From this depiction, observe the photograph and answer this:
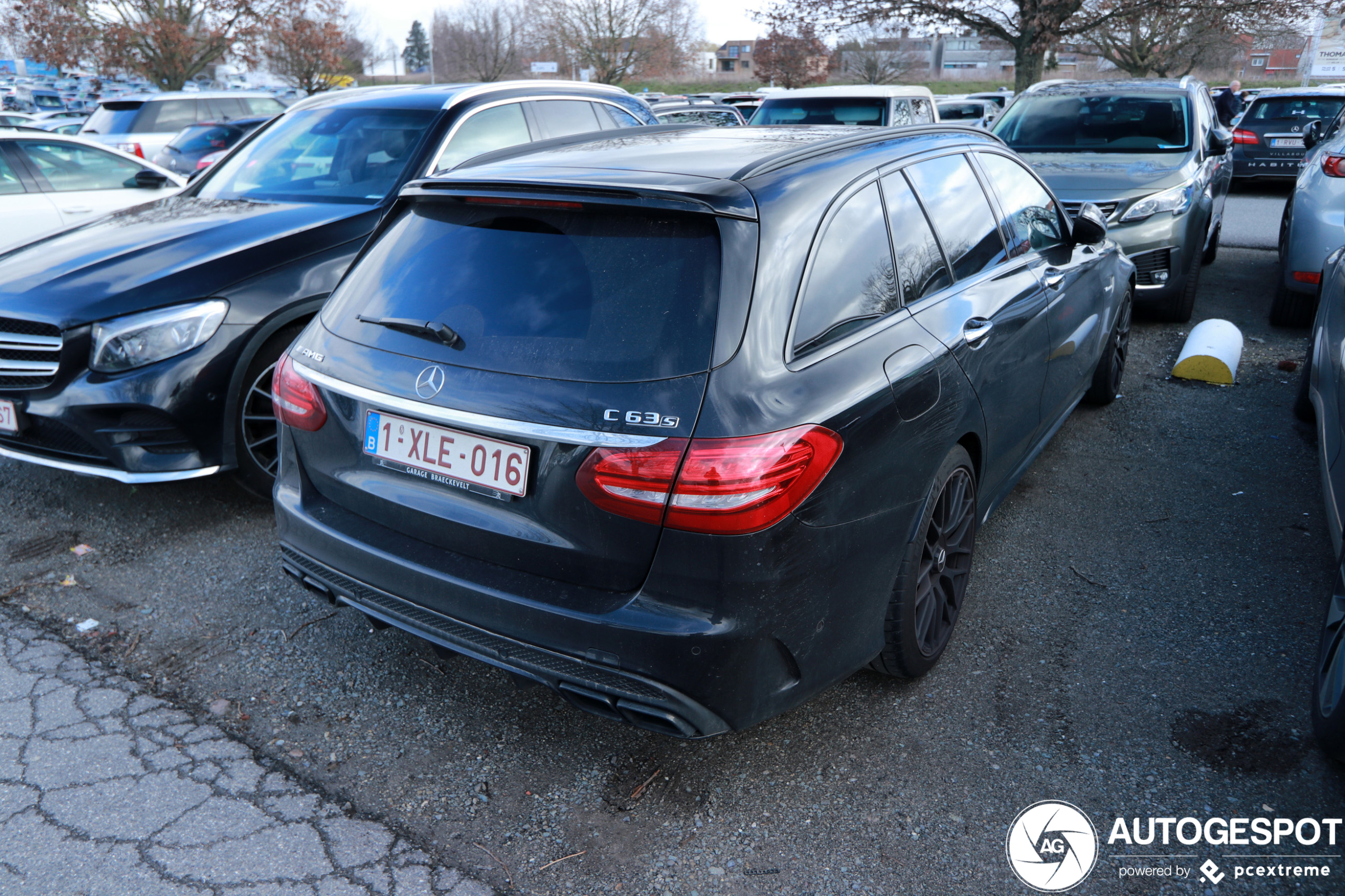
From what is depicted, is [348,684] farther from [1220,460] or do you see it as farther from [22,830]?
[1220,460]

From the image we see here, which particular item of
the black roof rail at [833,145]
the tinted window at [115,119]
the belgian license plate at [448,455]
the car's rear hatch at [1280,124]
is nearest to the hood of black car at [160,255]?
the belgian license plate at [448,455]

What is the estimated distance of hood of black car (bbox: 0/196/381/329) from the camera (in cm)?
372

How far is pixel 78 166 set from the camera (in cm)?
788

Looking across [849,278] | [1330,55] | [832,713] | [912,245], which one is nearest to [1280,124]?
[912,245]

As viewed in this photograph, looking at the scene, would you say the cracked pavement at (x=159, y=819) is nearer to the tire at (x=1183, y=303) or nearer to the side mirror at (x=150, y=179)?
the side mirror at (x=150, y=179)

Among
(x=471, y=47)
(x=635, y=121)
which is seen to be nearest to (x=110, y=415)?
(x=635, y=121)

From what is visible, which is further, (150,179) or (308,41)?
(308,41)

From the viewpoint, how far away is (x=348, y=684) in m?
2.96

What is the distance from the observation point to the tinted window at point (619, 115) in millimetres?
5922

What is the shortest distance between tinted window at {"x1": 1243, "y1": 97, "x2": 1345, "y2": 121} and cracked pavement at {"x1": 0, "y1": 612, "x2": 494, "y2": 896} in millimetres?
17913

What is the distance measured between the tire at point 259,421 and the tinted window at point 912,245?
2677mm

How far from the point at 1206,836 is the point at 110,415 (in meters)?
4.01

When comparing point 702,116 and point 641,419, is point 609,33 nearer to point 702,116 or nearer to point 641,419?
point 702,116

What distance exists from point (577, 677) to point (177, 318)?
103 inches
